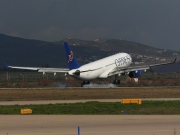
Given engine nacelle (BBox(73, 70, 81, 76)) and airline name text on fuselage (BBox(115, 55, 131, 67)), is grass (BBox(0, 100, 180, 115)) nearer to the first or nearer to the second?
engine nacelle (BBox(73, 70, 81, 76))

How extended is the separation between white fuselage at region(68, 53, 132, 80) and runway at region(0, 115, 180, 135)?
50.3 meters

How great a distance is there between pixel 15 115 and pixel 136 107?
10761 millimetres

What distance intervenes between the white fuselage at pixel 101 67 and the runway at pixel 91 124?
50.3 metres

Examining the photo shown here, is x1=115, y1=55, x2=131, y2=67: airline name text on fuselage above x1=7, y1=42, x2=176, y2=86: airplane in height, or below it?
above

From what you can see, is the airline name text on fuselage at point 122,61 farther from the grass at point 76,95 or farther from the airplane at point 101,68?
the grass at point 76,95

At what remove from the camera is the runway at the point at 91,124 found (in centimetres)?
3036

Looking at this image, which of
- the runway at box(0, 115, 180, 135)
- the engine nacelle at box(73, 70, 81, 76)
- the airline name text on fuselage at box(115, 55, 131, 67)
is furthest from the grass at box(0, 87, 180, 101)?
the airline name text on fuselage at box(115, 55, 131, 67)

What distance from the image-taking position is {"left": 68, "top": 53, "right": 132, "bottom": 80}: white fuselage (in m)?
91.0

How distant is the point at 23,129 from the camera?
105ft

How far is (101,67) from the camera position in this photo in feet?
313

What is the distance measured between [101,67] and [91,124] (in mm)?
61304

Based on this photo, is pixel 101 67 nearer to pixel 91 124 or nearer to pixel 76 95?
pixel 76 95

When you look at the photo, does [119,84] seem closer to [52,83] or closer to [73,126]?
[52,83]

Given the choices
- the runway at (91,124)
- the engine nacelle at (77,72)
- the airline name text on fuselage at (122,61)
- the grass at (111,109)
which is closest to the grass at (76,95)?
the engine nacelle at (77,72)
